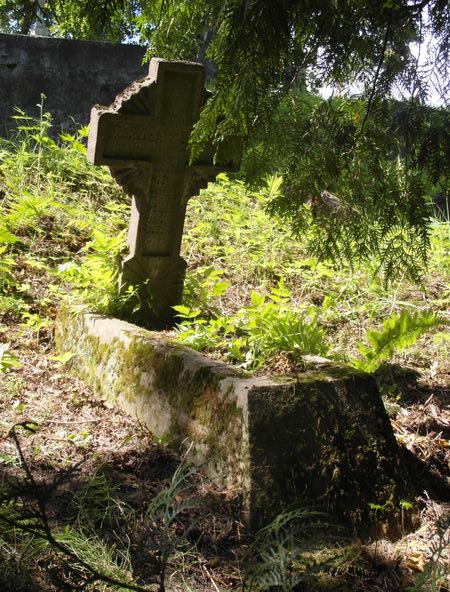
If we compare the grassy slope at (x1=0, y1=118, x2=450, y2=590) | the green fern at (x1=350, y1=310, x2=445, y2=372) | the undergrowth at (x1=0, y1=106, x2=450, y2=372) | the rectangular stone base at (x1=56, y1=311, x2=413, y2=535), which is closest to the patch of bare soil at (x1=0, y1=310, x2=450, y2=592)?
the grassy slope at (x1=0, y1=118, x2=450, y2=590)

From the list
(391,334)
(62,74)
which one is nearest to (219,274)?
(391,334)

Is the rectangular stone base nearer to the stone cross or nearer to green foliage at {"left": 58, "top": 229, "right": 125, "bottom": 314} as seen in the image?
green foliage at {"left": 58, "top": 229, "right": 125, "bottom": 314}

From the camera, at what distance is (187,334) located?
4.10m

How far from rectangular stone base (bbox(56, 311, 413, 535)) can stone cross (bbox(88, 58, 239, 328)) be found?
118cm

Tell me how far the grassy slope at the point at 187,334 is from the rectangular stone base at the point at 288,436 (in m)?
0.13

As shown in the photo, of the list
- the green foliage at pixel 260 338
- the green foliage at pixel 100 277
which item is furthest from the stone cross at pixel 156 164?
the green foliage at pixel 260 338

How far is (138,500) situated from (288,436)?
0.69 m

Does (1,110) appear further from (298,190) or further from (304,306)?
(298,190)

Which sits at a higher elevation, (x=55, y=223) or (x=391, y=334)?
(x=55, y=223)

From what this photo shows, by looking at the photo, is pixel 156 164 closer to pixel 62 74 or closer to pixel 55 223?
pixel 55 223

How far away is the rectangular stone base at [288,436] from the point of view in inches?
121

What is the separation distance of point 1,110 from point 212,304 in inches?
153

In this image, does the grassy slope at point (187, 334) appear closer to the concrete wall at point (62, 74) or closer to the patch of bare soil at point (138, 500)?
the patch of bare soil at point (138, 500)

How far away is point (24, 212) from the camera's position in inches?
240
